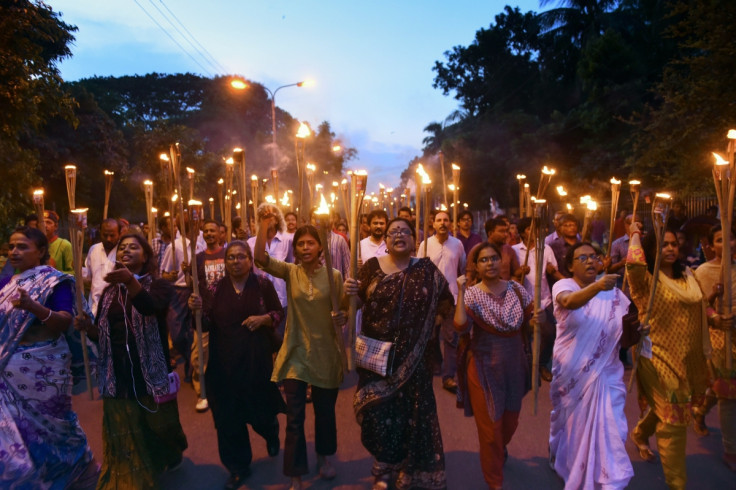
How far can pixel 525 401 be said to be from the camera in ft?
19.6

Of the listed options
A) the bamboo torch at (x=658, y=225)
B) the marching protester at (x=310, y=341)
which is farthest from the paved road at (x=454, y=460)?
the bamboo torch at (x=658, y=225)

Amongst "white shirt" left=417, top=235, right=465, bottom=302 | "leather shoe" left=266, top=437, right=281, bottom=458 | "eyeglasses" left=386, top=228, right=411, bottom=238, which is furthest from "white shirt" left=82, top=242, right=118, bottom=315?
"eyeglasses" left=386, top=228, right=411, bottom=238

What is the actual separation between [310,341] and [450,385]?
8.53ft

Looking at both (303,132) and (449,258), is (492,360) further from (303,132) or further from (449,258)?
(449,258)

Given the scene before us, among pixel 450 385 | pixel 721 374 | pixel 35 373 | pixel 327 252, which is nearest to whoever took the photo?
pixel 327 252

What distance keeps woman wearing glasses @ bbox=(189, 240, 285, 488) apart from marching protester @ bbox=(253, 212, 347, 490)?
25 centimetres

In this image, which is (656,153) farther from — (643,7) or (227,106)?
(227,106)

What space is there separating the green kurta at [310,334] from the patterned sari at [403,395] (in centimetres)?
31

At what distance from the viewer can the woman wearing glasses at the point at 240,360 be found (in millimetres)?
4156

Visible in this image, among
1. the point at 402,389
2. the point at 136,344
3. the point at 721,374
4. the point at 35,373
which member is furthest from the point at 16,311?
the point at 721,374

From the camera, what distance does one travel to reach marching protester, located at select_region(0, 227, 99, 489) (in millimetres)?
3576

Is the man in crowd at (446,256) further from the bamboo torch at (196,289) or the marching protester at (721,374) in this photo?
the bamboo torch at (196,289)

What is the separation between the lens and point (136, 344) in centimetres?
382

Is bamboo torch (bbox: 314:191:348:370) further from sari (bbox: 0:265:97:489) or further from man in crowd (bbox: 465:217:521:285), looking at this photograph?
man in crowd (bbox: 465:217:521:285)
